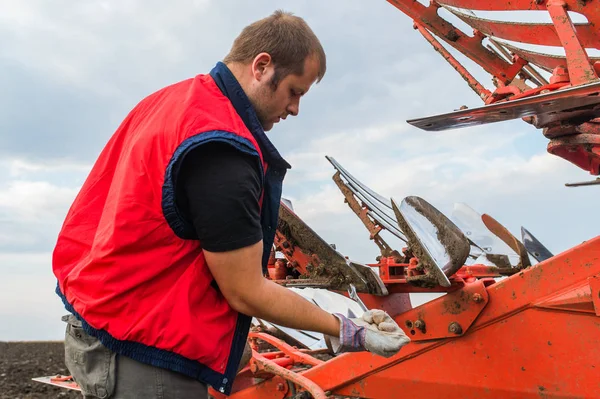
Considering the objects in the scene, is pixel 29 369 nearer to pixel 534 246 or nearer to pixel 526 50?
pixel 534 246

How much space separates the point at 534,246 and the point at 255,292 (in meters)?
2.90

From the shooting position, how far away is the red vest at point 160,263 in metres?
1.39

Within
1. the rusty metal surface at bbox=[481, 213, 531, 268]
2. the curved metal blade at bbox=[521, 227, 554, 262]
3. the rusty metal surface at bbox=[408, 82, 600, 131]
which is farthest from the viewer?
the curved metal blade at bbox=[521, 227, 554, 262]

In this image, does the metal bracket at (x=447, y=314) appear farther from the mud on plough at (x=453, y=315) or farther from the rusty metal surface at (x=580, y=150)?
the rusty metal surface at (x=580, y=150)

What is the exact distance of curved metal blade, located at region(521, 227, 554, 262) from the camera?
12.2 ft

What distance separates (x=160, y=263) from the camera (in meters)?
1.43

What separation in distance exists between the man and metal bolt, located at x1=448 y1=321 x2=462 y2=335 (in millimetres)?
1208

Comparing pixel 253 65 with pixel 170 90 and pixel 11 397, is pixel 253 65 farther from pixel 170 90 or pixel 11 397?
pixel 11 397

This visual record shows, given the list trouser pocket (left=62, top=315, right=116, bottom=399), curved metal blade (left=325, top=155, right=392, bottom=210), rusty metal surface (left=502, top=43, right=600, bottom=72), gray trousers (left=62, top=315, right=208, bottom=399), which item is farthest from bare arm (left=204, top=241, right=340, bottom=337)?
rusty metal surface (left=502, top=43, right=600, bottom=72)

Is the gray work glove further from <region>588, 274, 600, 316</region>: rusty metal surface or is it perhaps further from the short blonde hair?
<region>588, 274, 600, 316</region>: rusty metal surface

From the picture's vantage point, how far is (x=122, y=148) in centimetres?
165

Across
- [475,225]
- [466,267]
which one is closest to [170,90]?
[466,267]

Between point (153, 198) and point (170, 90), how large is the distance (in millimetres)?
371

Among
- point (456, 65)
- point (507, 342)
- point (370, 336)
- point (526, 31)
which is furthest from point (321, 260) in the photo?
point (456, 65)
